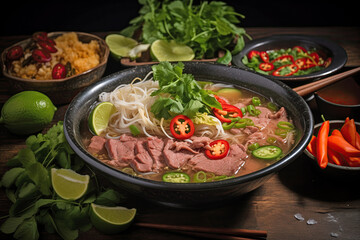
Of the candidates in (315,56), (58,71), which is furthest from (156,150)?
(315,56)

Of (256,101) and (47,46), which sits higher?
(256,101)

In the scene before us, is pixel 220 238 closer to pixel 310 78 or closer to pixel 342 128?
pixel 342 128

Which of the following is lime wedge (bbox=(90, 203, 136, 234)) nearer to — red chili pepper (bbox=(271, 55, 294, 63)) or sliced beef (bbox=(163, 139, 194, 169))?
sliced beef (bbox=(163, 139, 194, 169))

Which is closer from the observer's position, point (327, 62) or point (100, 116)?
point (100, 116)

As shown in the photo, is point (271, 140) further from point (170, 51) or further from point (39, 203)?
point (170, 51)

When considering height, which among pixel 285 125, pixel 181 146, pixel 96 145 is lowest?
pixel 96 145

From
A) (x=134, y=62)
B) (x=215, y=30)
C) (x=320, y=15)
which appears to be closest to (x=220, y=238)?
(x=134, y=62)
